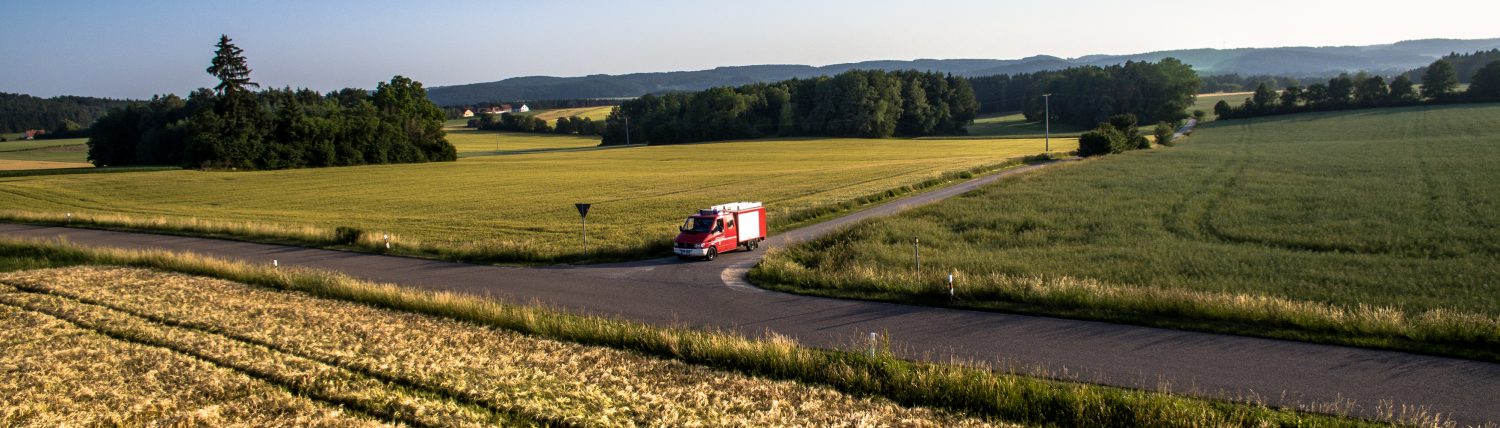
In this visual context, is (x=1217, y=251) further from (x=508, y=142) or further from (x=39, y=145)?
(x=39, y=145)

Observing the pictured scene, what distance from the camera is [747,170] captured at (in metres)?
72.8

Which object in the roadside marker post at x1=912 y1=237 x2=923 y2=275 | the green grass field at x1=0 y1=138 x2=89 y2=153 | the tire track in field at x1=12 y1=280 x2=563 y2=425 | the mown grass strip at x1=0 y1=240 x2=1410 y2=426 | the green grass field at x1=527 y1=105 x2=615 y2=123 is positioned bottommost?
the roadside marker post at x1=912 y1=237 x2=923 y2=275

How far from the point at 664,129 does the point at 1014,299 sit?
110m

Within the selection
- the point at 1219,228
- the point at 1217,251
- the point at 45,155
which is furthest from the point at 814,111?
the point at 1217,251

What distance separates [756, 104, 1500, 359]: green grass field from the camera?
15.5 metres

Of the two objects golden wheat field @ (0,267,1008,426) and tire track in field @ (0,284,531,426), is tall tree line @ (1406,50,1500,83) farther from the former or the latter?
tire track in field @ (0,284,531,426)

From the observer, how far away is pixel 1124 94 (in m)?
126

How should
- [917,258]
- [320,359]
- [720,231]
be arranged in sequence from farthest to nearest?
[720,231] < [917,258] < [320,359]

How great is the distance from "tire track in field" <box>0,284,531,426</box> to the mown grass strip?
3228mm

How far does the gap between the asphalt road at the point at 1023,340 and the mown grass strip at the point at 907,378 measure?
3.86 feet

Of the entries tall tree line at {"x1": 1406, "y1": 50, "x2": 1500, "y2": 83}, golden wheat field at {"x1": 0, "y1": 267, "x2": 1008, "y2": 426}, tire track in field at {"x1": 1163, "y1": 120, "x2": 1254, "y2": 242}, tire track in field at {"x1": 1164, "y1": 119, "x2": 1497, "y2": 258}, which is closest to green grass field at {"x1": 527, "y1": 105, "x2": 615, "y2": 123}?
tire track in field at {"x1": 1163, "y1": 120, "x2": 1254, "y2": 242}

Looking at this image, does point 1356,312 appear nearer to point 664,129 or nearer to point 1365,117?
point 1365,117

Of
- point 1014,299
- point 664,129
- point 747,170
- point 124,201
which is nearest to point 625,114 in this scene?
point 664,129

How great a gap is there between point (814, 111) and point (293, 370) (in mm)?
117199
